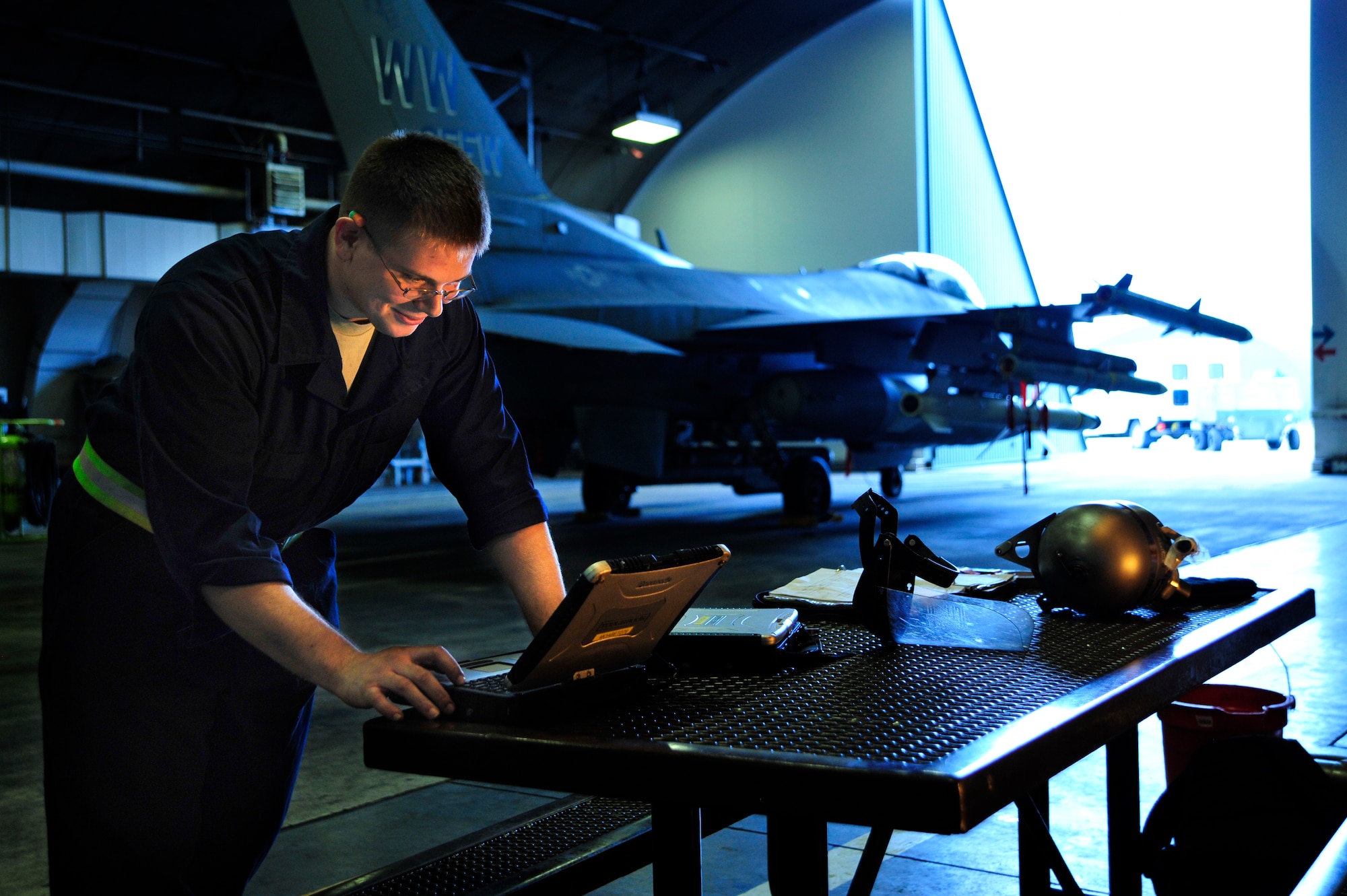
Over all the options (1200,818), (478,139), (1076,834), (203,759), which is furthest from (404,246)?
(478,139)

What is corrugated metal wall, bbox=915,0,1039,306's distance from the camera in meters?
21.7

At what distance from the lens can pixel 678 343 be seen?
9602 mm

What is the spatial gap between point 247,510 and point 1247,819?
1.62 m

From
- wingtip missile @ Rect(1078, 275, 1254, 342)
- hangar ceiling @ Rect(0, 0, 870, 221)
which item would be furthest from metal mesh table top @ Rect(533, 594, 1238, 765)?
hangar ceiling @ Rect(0, 0, 870, 221)

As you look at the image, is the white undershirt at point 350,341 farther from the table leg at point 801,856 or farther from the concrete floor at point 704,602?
the concrete floor at point 704,602

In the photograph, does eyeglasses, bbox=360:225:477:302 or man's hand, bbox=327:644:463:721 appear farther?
eyeglasses, bbox=360:225:477:302

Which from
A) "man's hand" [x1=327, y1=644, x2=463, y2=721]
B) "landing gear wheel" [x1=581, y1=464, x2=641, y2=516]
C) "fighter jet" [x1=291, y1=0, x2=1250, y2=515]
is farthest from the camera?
"landing gear wheel" [x1=581, y1=464, x2=641, y2=516]

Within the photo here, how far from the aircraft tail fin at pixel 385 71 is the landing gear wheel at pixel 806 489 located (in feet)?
14.6

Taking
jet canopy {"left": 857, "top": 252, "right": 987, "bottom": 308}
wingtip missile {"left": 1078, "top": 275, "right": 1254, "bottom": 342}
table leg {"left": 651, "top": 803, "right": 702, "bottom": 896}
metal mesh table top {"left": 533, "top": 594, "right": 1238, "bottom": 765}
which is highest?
jet canopy {"left": 857, "top": 252, "right": 987, "bottom": 308}

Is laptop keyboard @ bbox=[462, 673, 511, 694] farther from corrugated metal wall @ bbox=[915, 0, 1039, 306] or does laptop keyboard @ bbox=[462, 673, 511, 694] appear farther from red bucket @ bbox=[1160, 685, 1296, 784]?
corrugated metal wall @ bbox=[915, 0, 1039, 306]

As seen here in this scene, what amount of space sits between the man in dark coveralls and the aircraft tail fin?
22.9ft

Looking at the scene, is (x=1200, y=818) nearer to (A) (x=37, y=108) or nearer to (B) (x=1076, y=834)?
(B) (x=1076, y=834)

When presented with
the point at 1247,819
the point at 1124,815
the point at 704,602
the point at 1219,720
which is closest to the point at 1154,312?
the point at 704,602

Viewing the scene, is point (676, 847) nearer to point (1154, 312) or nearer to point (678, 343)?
point (678, 343)
